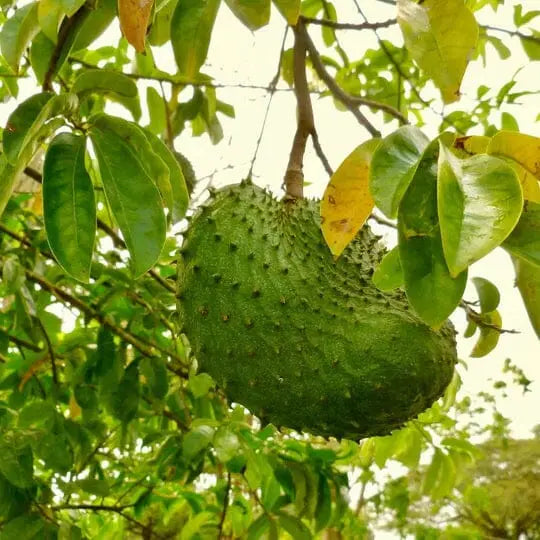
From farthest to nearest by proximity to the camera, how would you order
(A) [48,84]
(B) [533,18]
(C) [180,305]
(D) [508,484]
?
(D) [508,484]
(B) [533,18]
(C) [180,305]
(A) [48,84]

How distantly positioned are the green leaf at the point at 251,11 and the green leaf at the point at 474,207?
1.26ft

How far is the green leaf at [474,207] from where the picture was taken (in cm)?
68

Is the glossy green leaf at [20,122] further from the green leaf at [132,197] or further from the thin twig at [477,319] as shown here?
the thin twig at [477,319]

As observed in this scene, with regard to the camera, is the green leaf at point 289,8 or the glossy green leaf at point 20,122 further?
the green leaf at point 289,8

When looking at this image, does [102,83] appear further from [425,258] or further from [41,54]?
[425,258]

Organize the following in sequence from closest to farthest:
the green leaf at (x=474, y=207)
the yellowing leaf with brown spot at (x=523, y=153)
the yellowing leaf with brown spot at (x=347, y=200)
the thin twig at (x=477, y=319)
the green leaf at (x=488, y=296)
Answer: the green leaf at (x=474, y=207)
the yellowing leaf with brown spot at (x=523, y=153)
the yellowing leaf with brown spot at (x=347, y=200)
the green leaf at (x=488, y=296)
the thin twig at (x=477, y=319)

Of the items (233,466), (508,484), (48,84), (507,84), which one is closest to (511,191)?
(48,84)

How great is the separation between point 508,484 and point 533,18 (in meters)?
12.5

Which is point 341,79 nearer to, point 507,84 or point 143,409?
point 507,84

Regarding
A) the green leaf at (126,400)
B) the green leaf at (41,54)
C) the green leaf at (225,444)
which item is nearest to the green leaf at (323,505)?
the green leaf at (225,444)

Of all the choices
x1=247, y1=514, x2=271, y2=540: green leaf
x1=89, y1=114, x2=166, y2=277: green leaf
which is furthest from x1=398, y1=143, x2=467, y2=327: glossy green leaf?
x1=247, y1=514, x2=271, y2=540: green leaf

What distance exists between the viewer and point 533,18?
251 centimetres

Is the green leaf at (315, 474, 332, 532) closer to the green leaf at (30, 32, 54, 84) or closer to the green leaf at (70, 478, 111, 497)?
the green leaf at (70, 478, 111, 497)

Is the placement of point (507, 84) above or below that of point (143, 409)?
above
